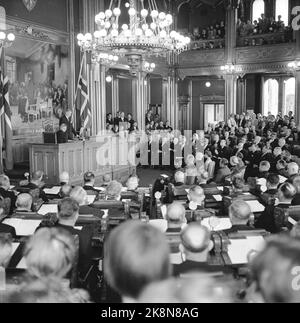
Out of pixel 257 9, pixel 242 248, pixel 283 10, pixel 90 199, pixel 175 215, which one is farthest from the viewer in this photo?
pixel 257 9

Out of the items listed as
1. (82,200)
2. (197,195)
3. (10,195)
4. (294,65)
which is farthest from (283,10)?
(82,200)

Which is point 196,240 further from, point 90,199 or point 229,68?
point 229,68

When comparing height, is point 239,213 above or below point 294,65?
below

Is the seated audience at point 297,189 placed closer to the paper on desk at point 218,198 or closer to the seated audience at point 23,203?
the paper on desk at point 218,198

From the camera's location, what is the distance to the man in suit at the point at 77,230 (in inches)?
180

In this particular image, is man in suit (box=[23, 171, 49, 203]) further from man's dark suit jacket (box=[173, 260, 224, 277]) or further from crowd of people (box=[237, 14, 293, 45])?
crowd of people (box=[237, 14, 293, 45])

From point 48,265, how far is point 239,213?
94.5 inches

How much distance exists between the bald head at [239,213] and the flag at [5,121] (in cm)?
887

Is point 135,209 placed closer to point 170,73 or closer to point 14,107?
point 14,107

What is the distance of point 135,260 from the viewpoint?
77.2 inches

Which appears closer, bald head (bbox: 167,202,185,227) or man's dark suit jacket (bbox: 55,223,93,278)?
bald head (bbox: 167,202,185,227)

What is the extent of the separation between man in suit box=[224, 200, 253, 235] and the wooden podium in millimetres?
7331

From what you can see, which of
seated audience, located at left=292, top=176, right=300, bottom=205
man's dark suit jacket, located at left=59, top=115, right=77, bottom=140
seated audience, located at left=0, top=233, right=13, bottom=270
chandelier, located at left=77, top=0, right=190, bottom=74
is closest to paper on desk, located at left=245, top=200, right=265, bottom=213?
seated audience, located at left=292, top=176, right=300, bottom=205

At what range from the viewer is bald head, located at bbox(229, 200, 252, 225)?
4543mm
